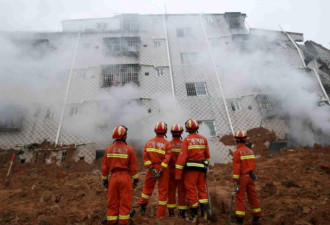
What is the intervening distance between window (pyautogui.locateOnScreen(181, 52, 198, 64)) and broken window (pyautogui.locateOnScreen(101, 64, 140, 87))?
347 cm

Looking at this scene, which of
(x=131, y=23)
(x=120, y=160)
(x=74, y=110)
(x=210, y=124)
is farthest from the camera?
(x=131, y=23)

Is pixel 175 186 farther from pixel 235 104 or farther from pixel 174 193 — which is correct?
pixel 235 104

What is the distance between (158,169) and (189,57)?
12.2 m

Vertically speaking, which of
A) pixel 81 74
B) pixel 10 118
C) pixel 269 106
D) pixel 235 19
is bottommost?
pixel 269 106

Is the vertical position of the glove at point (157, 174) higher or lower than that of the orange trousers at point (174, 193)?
higher

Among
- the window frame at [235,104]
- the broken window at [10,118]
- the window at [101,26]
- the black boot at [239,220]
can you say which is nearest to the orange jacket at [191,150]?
the black boot at [239,220]

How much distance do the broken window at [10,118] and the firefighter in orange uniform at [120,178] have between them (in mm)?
10338

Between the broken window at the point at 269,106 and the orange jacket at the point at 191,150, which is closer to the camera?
the orange jacket at the point at 191,150

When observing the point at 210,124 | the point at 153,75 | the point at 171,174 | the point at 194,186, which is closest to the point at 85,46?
the point at 153,75

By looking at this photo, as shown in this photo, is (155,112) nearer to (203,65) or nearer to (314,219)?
(203,65)

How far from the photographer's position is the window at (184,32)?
1611 cm

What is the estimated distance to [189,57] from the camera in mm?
15094

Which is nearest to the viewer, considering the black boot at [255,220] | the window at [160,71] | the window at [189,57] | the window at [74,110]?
the black boot at [255,220]

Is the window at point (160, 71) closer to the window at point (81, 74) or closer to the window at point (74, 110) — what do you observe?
the window at point (81, 74)
